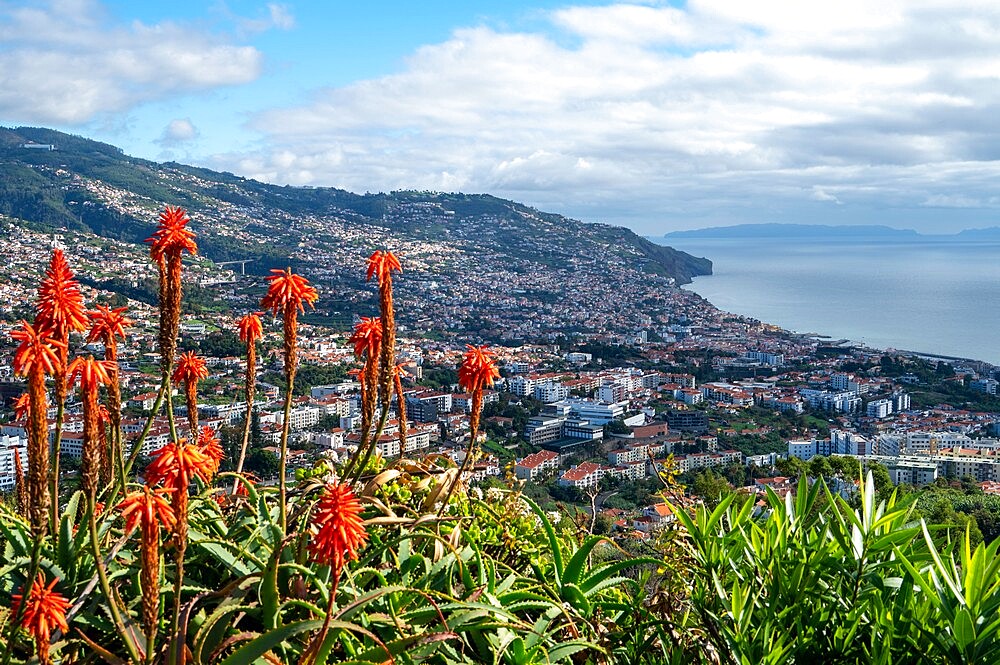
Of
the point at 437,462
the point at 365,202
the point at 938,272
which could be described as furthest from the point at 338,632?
the point at 938,272

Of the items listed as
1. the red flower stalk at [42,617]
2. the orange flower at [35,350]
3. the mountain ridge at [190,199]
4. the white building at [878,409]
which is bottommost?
the white building at [878,409]

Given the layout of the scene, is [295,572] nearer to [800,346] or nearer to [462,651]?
[462,651]

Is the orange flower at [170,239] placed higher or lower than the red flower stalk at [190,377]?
higher

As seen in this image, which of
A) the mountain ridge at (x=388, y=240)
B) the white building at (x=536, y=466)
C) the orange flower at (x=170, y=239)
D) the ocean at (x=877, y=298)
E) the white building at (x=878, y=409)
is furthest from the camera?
the ocean at (x=877, y=298)

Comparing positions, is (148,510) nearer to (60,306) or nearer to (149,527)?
(149,527)

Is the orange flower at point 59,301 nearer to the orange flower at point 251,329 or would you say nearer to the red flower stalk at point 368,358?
the red flower stalk at point 368,358

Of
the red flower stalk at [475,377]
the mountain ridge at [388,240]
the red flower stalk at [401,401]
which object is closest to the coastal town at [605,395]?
the red flower stalk at [401,401]

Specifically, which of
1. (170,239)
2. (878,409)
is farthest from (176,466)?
(878,409)
